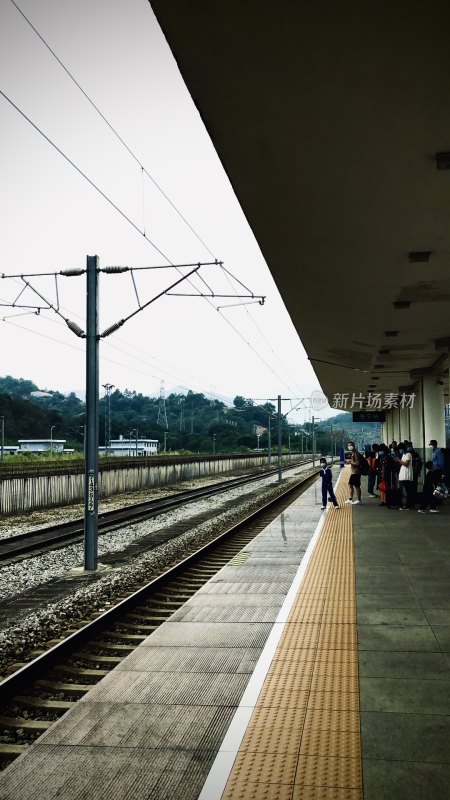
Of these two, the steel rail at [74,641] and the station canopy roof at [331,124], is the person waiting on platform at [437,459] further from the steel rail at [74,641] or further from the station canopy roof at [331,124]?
the steel rail at [74,641]

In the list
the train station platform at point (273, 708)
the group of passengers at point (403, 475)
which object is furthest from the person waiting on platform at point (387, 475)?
the train station platform at point (273, 708)

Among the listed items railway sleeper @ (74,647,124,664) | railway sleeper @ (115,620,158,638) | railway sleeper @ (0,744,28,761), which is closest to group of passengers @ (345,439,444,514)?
railway sleeper @ (115,620,158,638)

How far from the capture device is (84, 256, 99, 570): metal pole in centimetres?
1132

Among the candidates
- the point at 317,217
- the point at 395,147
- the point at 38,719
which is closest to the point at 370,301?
the point at 317,217

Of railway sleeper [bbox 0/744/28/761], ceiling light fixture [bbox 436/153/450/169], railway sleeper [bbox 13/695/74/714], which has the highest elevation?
ceiling light fixture [bbox 436/153/450/169]

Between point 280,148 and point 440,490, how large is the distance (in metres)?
12.8

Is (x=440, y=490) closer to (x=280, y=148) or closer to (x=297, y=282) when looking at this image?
(x=297, y=282)

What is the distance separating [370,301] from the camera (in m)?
13.7

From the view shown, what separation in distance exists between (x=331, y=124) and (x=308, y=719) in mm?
4904

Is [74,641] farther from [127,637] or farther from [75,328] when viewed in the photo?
[75,328]

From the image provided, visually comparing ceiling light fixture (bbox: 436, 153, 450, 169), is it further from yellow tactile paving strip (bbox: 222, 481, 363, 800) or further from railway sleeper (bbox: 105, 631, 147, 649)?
railway sleeper (bbox: 105, 631, 147, 649)

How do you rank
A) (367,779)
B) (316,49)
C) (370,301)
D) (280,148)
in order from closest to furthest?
(367,779), (316,49), (280,148), (370,301)

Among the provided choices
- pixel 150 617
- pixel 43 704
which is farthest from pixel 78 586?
pixel 43 704

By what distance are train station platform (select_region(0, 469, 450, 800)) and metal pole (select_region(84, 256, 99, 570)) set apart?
3.62 metres
